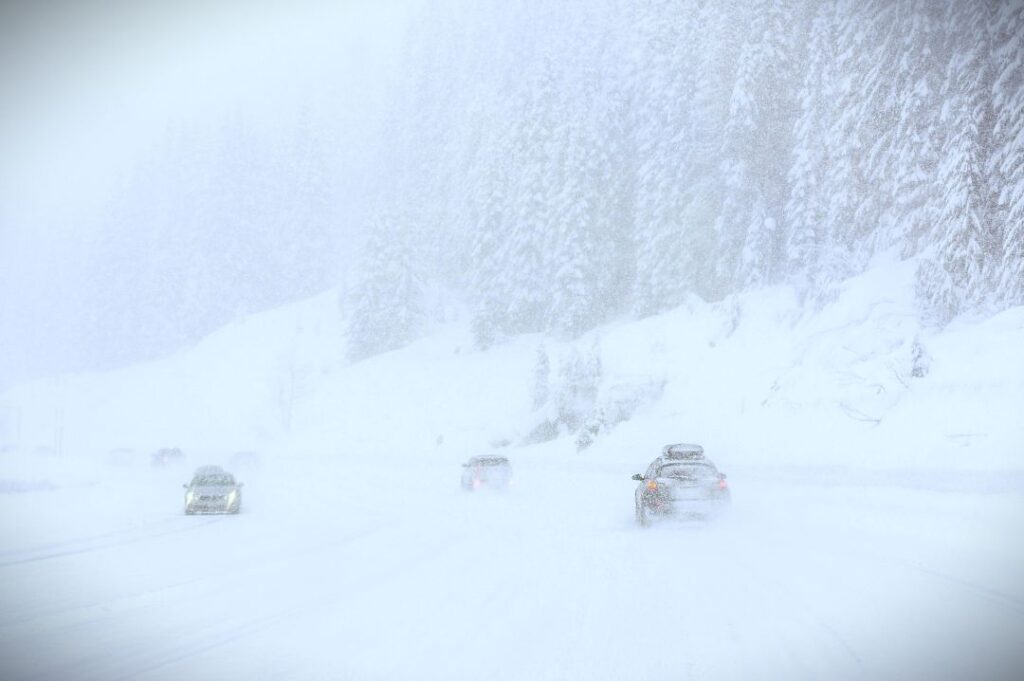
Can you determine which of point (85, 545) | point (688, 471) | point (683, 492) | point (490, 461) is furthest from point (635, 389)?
point (85, 545)

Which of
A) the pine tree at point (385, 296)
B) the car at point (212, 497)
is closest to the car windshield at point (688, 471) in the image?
the car at point (212, 497)

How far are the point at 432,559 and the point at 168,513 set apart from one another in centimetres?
1421

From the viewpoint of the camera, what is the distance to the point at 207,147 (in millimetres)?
114625

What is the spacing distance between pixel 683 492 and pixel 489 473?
1391cm

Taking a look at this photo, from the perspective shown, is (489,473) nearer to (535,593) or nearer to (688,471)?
(688,471)

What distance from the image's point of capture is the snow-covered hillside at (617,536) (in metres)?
7.57

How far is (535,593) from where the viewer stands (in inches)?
415

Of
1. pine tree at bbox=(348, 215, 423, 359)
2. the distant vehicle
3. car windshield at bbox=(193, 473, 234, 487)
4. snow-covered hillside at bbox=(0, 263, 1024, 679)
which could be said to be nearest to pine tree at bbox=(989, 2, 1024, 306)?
snow-covered hillside at bbox=(0, 263, 1024, 679)

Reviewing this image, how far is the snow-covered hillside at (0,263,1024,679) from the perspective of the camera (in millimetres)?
7570

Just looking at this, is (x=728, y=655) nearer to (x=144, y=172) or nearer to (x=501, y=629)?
(x=501, y=629)

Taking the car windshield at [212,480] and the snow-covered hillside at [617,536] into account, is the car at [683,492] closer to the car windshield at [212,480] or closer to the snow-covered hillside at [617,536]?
the snow-covered hillside at [617,536]

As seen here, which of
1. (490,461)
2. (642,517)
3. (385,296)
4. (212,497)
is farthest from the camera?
(385,296)

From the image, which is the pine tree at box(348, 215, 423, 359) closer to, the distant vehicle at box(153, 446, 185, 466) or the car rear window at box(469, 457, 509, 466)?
the distant vehicle at box(153, 446, 185, 466)

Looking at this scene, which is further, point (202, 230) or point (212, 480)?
point (202, 230)
